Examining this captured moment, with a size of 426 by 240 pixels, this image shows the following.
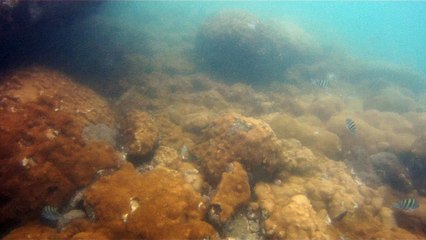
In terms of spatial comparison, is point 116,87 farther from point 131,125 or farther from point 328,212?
point 328,212

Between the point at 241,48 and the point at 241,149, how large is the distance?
10815 mm

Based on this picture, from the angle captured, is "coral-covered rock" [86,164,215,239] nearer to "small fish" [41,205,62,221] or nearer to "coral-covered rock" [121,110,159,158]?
"small fish" [41,205,62,221]

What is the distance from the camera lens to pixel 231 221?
559 centimetres

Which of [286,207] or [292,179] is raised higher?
[286,207]

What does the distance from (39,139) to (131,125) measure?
214 cm

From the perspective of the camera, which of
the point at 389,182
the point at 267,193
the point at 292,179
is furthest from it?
the point at 389,182

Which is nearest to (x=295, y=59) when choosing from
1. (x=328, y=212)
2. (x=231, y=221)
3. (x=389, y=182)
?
(x=389, y=182)

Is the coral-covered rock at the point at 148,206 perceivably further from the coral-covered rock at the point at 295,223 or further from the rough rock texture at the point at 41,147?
the coral-covered rock at the point at 295,223

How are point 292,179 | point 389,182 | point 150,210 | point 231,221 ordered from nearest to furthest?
point 150,210 → point 231,221 → point 292,179 → point 389,182

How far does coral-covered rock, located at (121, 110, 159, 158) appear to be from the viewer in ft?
22.2

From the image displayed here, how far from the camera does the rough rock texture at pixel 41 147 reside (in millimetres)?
5211

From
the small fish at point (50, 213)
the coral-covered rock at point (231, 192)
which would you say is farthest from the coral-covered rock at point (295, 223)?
the small fish at point (50, 213)

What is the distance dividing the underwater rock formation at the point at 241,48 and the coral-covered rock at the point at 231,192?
10.2m

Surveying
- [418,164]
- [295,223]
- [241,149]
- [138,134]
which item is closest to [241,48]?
[418,164]
